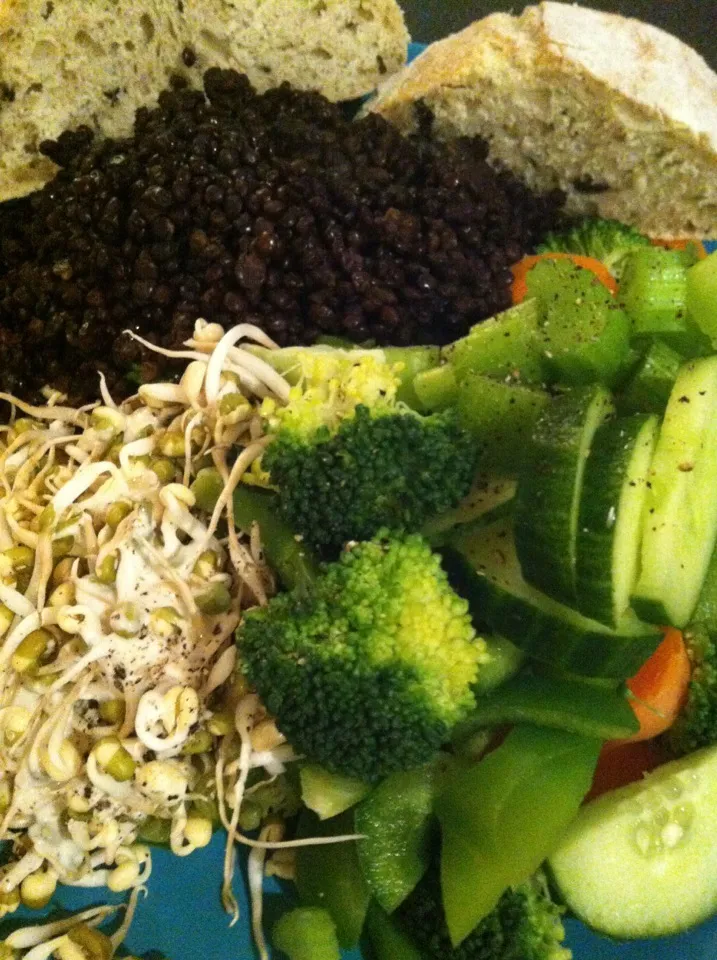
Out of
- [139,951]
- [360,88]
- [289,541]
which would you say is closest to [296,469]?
[289,541]

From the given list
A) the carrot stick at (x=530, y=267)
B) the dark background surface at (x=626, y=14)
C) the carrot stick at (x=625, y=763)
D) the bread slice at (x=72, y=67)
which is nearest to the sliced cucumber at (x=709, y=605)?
the carrot stick at (x=625, y=763)

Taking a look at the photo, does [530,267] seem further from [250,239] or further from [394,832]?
[394,832]

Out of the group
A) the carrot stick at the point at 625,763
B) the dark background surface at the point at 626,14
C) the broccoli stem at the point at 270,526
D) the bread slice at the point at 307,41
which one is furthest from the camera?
the dark background surface at the point at 626,14

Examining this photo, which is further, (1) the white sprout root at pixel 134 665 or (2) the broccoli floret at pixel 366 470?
(1) the white sprout root at pixel 134 665

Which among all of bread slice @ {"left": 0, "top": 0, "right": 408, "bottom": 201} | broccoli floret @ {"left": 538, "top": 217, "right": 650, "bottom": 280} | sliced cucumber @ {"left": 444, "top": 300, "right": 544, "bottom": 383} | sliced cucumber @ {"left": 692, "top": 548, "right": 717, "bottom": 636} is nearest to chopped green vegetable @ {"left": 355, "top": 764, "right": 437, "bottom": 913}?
sliced cucumber @ {"left": 692, "top": 548, "right": 717, "bottom": 636}

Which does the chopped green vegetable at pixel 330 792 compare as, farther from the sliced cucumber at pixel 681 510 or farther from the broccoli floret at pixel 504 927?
the sliced cucumber at pixel 681 510

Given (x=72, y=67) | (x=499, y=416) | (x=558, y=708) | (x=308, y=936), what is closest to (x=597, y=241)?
(x=499, y=416)

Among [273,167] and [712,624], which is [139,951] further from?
[273,167]
